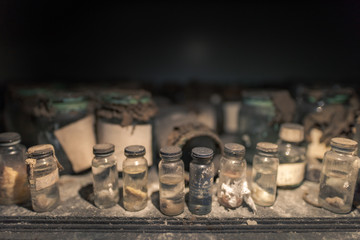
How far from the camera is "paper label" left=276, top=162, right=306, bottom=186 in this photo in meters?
0.87

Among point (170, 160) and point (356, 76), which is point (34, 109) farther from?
point (356, 76)

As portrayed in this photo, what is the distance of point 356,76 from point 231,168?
1353 millimetres

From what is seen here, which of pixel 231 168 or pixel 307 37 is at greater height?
pixel 307 37

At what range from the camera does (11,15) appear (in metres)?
1.28

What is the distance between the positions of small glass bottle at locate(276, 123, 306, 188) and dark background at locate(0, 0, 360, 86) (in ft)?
2.76

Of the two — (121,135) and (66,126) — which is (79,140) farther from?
(121,135)

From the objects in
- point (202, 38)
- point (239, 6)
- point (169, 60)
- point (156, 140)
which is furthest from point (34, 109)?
point (239, 6)

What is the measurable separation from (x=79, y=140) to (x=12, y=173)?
0.25m

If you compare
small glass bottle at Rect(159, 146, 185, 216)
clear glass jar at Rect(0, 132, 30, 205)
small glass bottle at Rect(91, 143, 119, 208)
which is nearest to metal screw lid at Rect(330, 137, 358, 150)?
small glass bottle at Rect(159, 146, 185, 216)

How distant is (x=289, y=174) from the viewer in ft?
2.86

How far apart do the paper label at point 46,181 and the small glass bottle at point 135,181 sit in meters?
0.23

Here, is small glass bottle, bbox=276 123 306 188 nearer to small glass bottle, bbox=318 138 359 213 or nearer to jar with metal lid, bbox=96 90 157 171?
small glass bottle, bbox=318 138 359 213

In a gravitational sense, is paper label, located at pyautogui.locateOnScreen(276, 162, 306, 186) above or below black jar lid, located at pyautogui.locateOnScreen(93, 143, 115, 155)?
below

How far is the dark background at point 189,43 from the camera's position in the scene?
1481 mm
